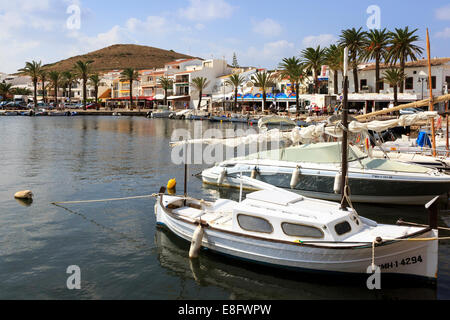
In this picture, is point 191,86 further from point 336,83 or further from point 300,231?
point 300,231

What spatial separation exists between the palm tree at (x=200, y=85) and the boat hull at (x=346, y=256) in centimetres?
9749

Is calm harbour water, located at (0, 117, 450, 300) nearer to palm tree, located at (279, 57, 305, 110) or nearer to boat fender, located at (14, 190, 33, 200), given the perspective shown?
boat fender, located at (14, 190, 33, 200)

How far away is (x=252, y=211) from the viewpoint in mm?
13539

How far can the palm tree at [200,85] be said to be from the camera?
355 ft

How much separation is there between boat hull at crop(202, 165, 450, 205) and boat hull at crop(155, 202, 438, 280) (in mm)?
8348

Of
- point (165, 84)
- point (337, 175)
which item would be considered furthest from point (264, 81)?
point (337, 175)

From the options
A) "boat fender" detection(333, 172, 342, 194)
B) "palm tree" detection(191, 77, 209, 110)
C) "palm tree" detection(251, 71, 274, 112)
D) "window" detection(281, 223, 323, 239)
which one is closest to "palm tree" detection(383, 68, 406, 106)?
"palm tree" detection(251, 71, 274, 112)

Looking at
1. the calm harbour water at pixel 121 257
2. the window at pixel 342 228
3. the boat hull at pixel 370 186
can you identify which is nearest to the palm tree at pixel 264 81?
the calm harbour water at pixel 121 257

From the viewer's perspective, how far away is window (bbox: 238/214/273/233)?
13.3m

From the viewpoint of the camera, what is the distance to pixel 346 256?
12172 millimetres

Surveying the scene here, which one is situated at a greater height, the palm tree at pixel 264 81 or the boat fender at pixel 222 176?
the palm tree at pixel 264 81

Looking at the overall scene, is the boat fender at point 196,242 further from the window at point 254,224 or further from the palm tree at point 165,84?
the palm tree at point 165,84
